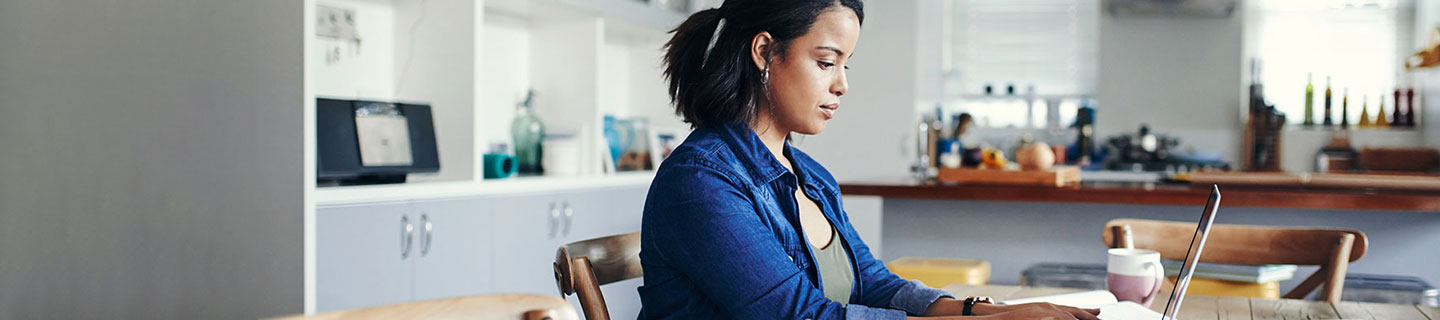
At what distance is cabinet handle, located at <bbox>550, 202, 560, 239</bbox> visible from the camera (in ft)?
11.6

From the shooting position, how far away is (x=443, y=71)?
10.7 ft

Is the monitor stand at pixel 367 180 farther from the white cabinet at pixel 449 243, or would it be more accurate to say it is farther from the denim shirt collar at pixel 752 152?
the denim shirt collar at pixel 752 152

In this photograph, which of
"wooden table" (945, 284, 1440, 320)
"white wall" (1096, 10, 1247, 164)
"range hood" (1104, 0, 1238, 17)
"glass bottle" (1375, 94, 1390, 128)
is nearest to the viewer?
"wooden table" (945, 284, 1440, 320)

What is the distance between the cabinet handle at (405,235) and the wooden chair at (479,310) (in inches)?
79.5

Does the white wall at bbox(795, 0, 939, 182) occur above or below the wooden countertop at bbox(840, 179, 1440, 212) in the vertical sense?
above

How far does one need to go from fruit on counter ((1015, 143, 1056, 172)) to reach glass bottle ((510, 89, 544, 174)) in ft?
5.26

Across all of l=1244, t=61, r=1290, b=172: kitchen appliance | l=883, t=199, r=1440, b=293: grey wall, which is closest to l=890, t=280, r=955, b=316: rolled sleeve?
l=883, t=199, r=1440, b=293: grey wall

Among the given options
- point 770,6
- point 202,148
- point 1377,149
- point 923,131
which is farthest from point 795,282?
point 1377,149

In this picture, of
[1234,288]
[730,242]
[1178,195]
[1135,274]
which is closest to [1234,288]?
[1234,288]

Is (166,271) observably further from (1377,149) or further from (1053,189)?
(1377,149)

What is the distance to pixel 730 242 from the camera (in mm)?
1183

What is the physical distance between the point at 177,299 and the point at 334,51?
852 mm

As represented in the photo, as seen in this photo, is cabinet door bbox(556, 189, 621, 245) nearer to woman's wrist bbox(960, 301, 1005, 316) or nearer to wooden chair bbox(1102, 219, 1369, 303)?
wooden chair bbox(1102, 219, 1369, 303)

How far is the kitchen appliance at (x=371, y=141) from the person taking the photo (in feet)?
8.97
